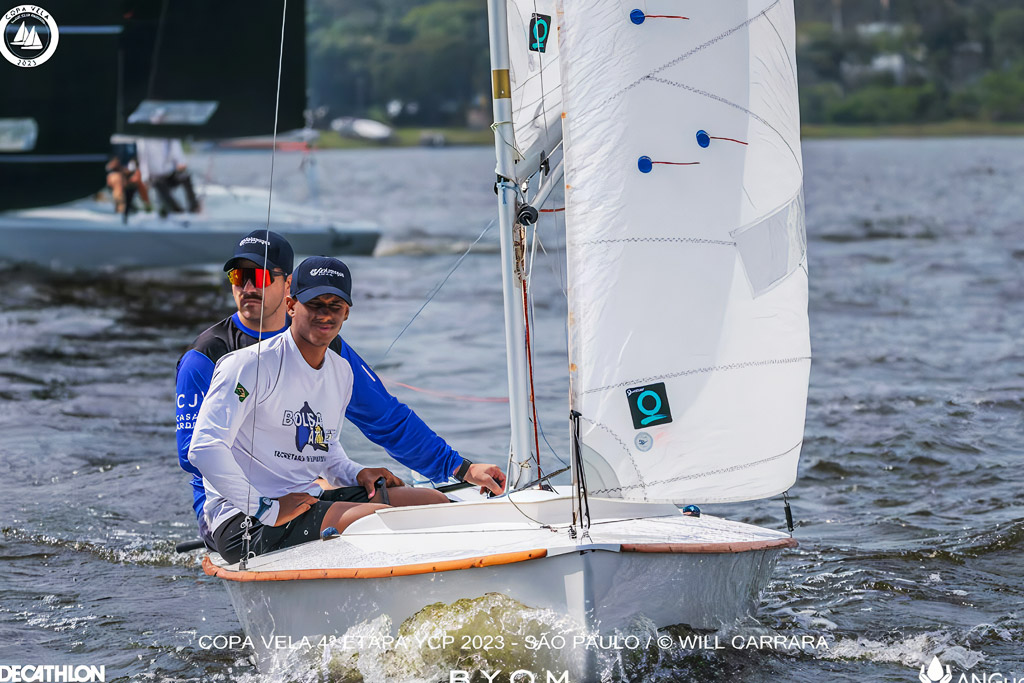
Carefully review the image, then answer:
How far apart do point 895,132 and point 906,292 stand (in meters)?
81.3

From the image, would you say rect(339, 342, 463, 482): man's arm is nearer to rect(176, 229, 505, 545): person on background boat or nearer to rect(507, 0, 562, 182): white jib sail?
rect(176, 229, 505, 545): person on background boat

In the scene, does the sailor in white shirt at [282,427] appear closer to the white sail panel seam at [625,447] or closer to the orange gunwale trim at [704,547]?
the white sail panel seam at [625,447]

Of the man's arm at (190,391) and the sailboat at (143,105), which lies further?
the sailboat at (143,105)

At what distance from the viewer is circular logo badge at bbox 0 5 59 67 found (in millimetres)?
16469

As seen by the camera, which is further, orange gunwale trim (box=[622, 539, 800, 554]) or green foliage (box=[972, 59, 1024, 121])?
green foliage (box=[972, 59, 1024, 121])

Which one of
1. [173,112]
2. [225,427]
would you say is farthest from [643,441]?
[173,112]

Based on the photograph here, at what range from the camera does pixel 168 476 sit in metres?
7.99

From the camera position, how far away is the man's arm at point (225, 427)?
4.17 metres

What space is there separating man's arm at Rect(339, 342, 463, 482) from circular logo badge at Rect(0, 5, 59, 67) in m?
13.3

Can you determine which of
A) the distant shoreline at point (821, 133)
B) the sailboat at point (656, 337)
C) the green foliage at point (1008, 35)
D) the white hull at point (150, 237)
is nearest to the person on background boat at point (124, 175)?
the white hull at point (150, 237)

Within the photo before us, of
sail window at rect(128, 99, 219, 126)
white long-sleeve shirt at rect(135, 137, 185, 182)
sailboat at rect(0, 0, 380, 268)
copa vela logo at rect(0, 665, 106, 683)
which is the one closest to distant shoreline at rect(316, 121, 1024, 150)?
white long-sleeve shirt at rect(135, 137, 185, 182)

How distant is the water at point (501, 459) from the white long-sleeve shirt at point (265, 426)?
0.63 m

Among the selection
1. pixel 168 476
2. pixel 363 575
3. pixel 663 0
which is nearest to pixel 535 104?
pixel 663 0

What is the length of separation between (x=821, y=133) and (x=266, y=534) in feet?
309
